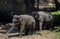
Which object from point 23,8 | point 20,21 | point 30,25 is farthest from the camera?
point 23,8

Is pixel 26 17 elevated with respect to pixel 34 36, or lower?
elevated

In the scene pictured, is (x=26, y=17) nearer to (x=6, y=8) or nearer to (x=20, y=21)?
(x=20, y=21)

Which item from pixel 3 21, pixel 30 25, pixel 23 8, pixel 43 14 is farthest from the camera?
pixel 23 8

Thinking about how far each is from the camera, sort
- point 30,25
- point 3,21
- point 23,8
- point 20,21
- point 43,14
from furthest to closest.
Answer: point 23,8 → point 3,21 → point 43,14 → point 30,25 → point 20,21

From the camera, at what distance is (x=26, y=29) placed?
13383 mm

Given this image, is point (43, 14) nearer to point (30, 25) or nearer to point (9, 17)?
point (30, 25)

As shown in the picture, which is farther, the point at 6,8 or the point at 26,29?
the point at 6,8

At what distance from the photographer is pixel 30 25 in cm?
1330

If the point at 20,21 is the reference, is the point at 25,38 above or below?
below

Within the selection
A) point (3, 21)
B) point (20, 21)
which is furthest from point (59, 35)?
point (3, 21)

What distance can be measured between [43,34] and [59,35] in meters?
0.92

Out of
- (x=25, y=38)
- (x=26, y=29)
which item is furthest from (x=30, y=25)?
(x=25, y=38)

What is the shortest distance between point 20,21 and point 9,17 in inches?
295

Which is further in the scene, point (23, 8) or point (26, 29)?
point (23, 8)
